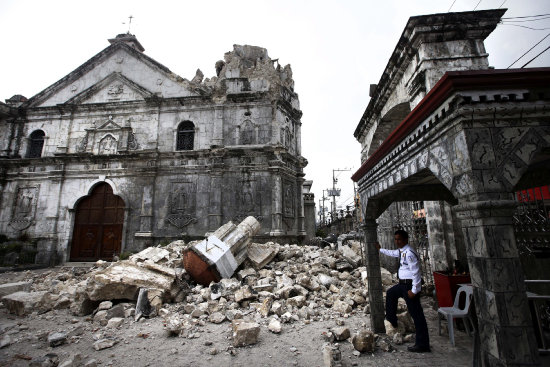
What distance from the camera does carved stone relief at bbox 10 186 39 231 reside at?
13.1 meters

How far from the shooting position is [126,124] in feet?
44.1

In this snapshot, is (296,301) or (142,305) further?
(296,301)

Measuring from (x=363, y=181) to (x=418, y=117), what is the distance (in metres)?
2.17

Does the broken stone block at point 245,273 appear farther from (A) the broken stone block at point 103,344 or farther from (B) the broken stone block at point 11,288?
(B) the broken stone block at point 11,288

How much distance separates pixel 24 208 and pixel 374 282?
55.7 feet

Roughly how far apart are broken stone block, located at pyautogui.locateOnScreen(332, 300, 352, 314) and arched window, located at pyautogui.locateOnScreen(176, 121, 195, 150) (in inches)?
411

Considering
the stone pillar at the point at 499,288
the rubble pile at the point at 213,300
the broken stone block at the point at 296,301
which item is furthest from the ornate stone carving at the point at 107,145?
the stone pillar at the point at 499,288

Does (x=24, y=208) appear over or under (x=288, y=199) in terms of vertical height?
under

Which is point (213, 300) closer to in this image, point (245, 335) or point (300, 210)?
point (245, 335)

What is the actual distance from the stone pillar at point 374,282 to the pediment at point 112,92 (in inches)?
540

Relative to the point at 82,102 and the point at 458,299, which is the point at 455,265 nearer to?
the point at 458,299

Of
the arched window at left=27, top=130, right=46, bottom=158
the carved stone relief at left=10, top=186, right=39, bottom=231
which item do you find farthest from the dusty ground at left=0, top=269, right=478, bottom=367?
the arched window at left=27, top=130, right=46, bottom=158

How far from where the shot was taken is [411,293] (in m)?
3.45

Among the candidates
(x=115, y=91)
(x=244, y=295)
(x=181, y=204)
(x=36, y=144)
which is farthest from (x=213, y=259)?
(x=36, y=144)
